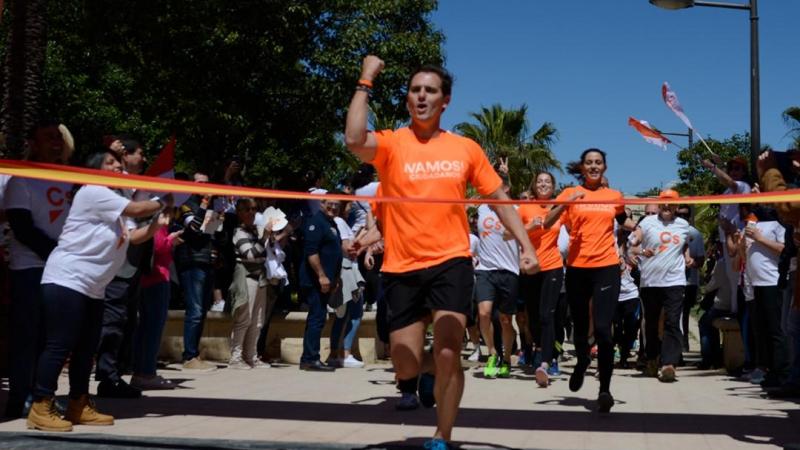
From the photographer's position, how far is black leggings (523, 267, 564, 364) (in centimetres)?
1111

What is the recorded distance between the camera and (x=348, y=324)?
43.5 ft

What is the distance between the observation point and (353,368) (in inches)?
502

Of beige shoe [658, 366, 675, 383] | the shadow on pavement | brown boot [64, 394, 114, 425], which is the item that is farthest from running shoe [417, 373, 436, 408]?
beige shoe [658, 366, 675, 383]

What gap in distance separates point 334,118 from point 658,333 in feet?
66.3

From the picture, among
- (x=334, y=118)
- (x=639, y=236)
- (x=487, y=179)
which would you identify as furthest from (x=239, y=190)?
(x=334, y=118)

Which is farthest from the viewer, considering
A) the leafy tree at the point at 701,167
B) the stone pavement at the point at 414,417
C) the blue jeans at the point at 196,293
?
the leafy tree at the point at 701,167

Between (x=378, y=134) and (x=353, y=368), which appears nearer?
(x=378, y=134)

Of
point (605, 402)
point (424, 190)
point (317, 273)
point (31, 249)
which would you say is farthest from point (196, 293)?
point (424, 190)

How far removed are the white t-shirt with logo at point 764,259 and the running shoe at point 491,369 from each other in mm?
2964

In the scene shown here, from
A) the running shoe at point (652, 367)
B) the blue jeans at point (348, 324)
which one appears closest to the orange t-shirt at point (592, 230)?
the running shoe at point (652, 367)

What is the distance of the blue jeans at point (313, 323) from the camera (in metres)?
12.2

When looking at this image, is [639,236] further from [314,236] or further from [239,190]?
[239,190]

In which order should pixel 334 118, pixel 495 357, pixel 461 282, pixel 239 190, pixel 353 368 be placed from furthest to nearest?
pixel 334 118
pixel 353 368
pixel 495 357
pixel 239 190
pixel 461 282

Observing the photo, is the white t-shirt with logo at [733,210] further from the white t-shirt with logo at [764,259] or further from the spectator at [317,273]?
the spectator at [317,273]
